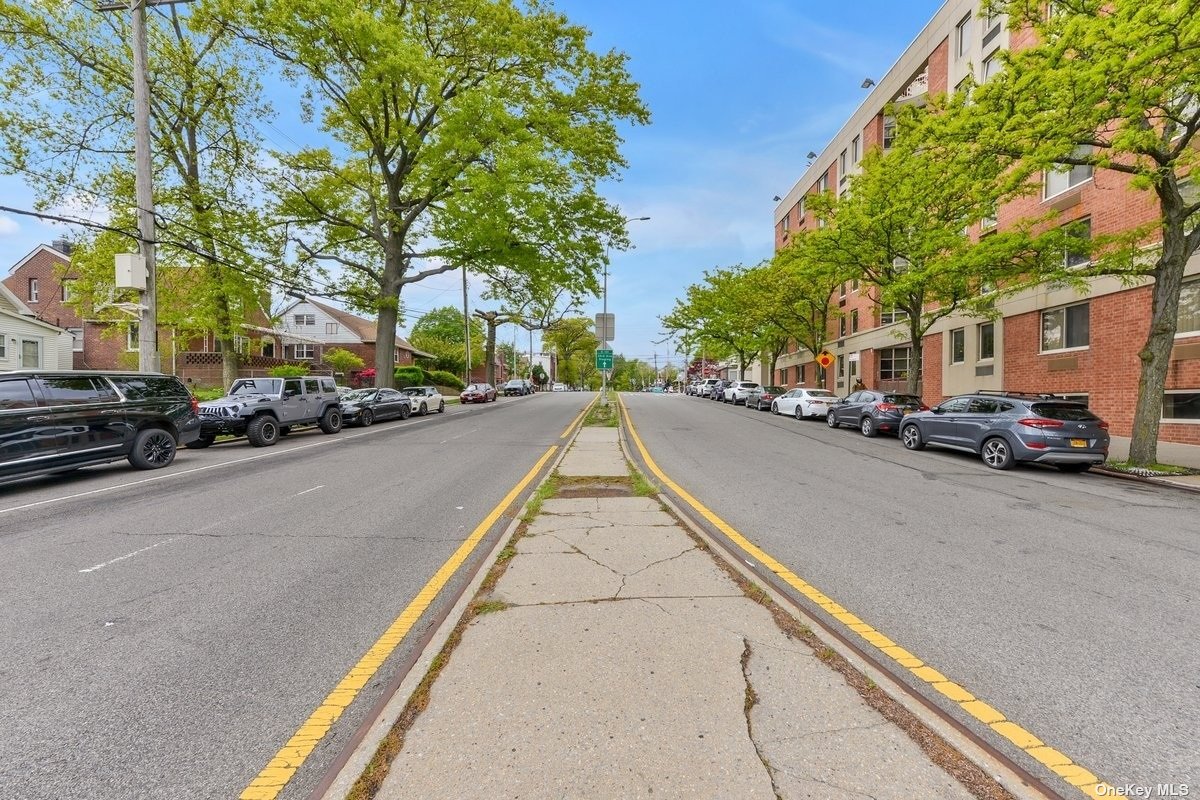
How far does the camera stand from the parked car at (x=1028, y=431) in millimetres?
10523

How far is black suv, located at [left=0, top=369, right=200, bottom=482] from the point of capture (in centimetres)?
852

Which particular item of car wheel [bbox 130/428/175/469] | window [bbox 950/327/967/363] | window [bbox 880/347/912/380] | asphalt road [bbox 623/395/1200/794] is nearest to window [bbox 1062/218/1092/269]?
asphalt road [bbox 623/395/1200/794]

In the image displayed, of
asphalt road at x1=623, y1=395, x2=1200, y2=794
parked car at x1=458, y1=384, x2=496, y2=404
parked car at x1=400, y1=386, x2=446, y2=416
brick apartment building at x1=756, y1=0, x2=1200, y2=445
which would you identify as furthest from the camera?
parked car at x1=458, y1=384, x2=496, y2=404

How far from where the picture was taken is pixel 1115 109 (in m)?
9.22

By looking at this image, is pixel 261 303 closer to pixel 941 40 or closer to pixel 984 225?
pixel 984 225

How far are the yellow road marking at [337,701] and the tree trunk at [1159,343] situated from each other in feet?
44.6

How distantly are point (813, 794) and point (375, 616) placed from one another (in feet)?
9.65

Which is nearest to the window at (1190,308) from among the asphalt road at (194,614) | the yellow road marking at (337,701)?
the asphalt road at (194,614)

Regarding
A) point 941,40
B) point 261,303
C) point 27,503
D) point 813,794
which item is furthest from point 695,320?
point 813,794

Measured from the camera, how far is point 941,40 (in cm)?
2512

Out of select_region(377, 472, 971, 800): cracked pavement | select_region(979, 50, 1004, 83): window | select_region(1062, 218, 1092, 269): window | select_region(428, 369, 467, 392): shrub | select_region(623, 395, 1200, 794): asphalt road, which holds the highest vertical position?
select_region(979, 50, 1004, 83): window

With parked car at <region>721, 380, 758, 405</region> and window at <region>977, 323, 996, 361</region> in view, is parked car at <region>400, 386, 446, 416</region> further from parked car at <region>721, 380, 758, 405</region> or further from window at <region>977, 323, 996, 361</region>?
window at <region>977, 323, 996, 361</region>

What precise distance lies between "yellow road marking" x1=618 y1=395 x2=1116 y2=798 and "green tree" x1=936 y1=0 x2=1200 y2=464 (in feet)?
32.2

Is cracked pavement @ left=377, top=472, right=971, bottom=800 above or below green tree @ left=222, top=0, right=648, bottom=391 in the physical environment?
below
